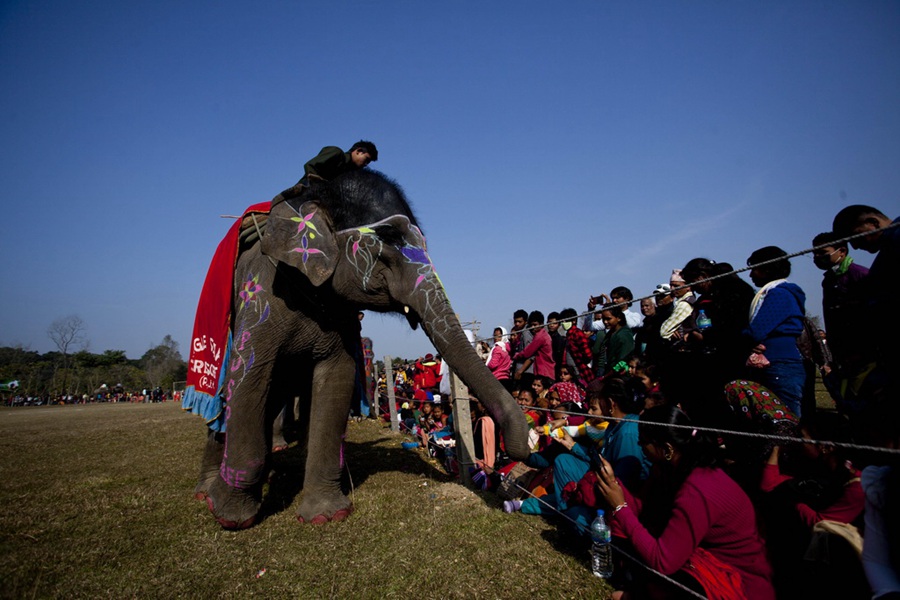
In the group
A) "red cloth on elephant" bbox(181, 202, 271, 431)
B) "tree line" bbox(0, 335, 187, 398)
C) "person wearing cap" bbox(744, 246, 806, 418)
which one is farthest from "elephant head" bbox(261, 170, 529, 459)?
"tree line" bbox(0, 335, 187, 398)

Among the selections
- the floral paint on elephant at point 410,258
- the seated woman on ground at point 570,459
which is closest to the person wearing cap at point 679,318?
the seated woman on ground at point 570,459

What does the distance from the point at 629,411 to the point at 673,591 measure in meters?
1.70

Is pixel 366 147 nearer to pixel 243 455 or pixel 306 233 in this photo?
pixel 306 233

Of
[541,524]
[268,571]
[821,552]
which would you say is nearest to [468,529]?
[541,524]

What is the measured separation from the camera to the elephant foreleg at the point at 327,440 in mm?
3979

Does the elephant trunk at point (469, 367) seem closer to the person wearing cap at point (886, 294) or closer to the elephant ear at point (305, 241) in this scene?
the elephant ear at point (305, 241)

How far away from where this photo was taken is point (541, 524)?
146 inches

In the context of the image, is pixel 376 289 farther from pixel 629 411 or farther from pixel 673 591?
pixel 673 591

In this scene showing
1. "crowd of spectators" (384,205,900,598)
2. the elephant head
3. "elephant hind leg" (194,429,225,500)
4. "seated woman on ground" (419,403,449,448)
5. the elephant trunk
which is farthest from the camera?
"seated woman on ground" (419,403,449,448)

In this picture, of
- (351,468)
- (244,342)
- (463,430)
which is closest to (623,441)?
(463,430)

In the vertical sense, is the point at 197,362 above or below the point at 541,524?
above

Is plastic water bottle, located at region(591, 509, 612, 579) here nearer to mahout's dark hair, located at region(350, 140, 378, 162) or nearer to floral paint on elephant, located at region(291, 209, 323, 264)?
floral paint on elephant, located at region(291, 209, 323, 264)

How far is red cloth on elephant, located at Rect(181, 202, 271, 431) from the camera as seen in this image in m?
4.42

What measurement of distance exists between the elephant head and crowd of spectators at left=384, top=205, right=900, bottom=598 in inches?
32.5
